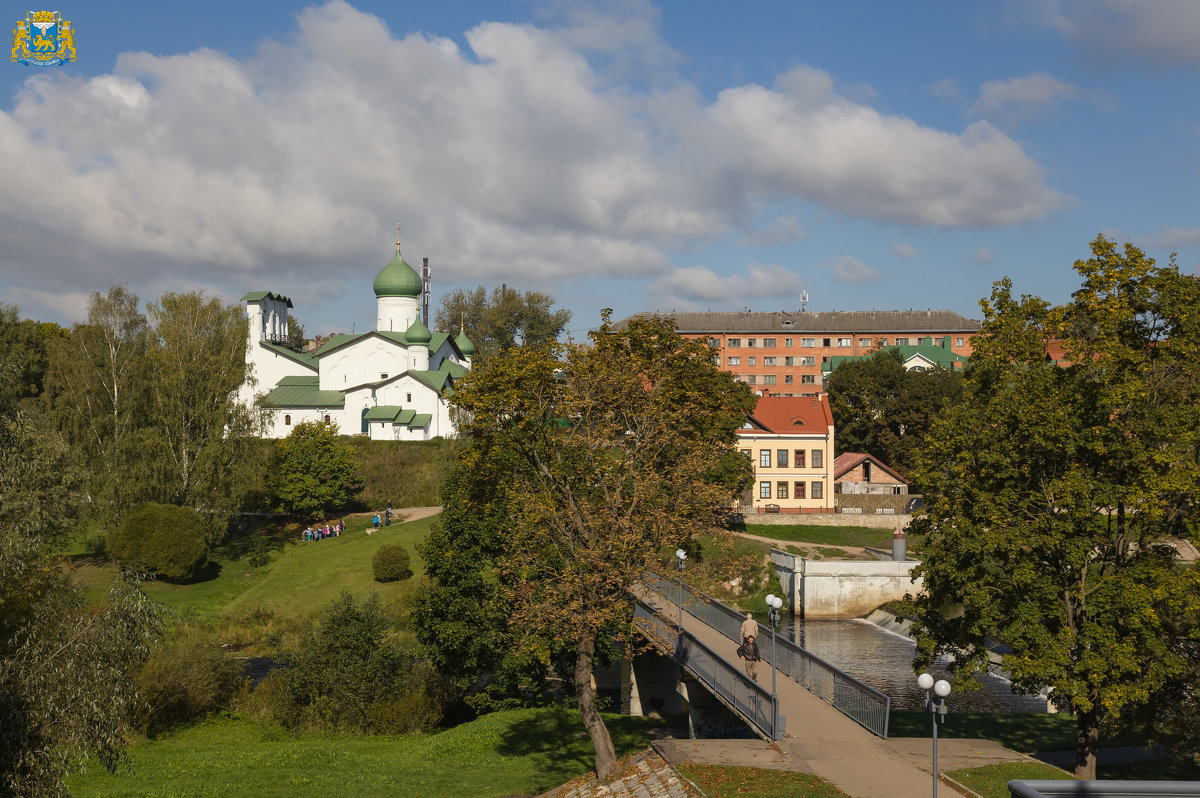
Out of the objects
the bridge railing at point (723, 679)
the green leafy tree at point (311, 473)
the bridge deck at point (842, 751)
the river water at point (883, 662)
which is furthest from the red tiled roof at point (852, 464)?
the bridge deck at point (842, 751)

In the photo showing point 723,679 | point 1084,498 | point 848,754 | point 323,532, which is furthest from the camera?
point 323,532

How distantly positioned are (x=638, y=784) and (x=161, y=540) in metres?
39.4

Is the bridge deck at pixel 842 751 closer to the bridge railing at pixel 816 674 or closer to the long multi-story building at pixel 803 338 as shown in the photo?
the bridge railing at pixel 816 674

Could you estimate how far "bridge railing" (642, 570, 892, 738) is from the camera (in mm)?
20250

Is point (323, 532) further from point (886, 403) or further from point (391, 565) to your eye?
point (886, 403)

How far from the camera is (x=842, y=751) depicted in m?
19.2

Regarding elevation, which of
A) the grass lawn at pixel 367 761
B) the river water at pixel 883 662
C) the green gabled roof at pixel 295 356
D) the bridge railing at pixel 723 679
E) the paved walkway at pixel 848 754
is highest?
the green gabled roof at pixel 295 356

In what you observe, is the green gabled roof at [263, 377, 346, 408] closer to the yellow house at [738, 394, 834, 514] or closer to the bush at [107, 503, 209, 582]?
the bush at [107, 503, 209, 582]

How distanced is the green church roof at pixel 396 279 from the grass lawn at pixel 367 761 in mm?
62572

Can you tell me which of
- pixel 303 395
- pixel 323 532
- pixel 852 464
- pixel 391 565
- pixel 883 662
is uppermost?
pixel 303 395

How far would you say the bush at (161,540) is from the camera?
4978 centimetres

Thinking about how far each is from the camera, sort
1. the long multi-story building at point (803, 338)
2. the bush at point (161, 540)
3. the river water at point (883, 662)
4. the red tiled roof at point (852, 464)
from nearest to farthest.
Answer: the river water at point (883, 662) < the bush at point (161, 540) < the red tiled roof at point (852, 464) < the long multi-story building at point (803, 338)

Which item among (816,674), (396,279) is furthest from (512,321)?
(816,674)

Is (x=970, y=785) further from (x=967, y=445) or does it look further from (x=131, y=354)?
(x=131, y=354)
